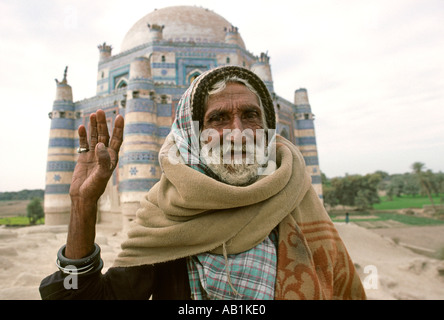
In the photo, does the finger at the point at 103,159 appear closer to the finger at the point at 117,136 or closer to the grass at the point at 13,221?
the finger at the point at 117,136

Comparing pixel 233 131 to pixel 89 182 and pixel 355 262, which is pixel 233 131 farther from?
pixel 355 262

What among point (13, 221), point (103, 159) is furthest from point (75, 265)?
point (13, 221)

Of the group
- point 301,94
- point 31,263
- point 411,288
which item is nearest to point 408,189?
point 301,94

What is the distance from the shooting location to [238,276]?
1083 mm

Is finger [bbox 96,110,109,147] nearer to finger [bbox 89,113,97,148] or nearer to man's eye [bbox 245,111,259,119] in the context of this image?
finger [bbox 89,113,97,148]

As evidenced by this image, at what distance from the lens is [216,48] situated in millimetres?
12000

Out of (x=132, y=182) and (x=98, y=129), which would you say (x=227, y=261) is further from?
(x=132, y=182)

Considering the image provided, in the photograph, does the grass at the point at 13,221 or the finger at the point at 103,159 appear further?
the grass at the point at 13,221

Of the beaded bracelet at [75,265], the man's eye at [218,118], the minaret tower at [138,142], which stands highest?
the minaret tower at [138,142]

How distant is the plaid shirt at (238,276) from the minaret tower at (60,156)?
10.8 meters

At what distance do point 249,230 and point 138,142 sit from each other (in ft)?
27.1

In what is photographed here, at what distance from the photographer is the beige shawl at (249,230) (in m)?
1.10

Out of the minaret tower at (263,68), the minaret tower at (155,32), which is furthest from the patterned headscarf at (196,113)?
the minaret tower at (155,32)

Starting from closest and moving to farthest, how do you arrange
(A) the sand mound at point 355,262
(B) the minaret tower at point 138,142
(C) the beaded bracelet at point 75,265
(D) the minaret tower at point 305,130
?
(C) the beaded bracelet at point 75,265, (A) the sand mound at point 355,262, (B) the minaret tower at point 138,142, (D) the minaret tower at point 305,130
